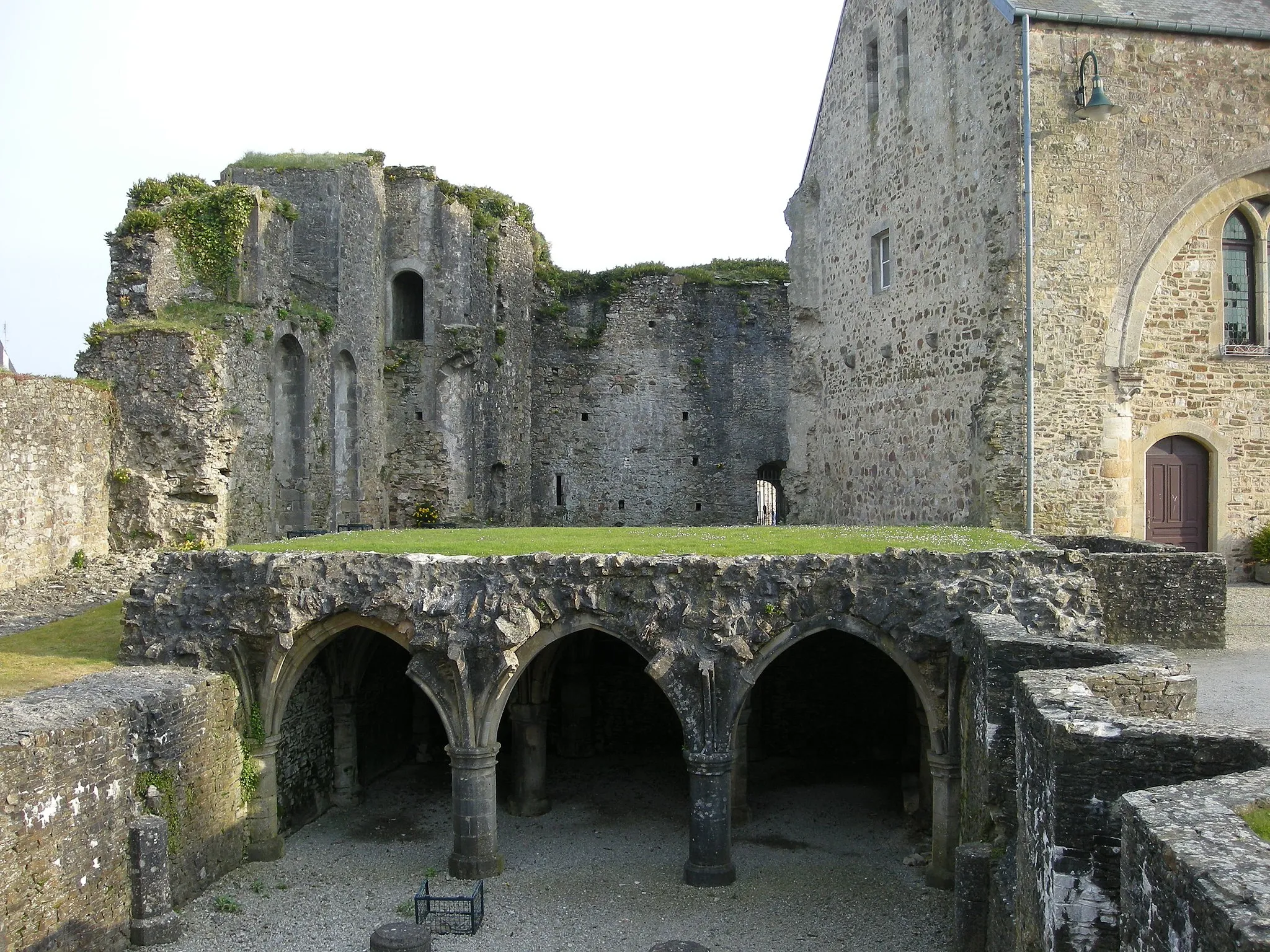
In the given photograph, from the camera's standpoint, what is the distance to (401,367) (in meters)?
24.8

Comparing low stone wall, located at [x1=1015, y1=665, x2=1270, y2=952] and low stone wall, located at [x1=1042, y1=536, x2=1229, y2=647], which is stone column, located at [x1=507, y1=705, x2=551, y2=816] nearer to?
low stone wall, located at [x1=1042, y1=536, x2=1229, y2=647]

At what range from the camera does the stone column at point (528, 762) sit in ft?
49.9

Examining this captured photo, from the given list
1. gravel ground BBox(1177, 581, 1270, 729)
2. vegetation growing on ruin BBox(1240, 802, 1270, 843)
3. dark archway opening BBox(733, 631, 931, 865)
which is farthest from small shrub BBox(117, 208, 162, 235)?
vegetation growing on ruin BBox(1240, 802, 1270, 843)

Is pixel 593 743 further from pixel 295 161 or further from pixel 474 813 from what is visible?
pixel 295 161

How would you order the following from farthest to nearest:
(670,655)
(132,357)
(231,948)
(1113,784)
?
(132,357) → (670,655) → (231,948) → (1113,784)

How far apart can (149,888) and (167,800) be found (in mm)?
902

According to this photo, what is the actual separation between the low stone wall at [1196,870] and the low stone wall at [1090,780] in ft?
1.67

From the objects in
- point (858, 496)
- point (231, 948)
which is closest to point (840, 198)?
point (858, 496)

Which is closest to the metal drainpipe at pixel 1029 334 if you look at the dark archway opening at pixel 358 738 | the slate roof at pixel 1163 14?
the slate roof at pixel 1163 14

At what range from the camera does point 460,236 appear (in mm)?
24953

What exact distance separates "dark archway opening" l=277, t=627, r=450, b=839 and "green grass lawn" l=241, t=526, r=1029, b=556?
175cm

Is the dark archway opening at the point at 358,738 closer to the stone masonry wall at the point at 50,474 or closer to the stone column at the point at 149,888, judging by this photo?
the stone column at the point at 149,888

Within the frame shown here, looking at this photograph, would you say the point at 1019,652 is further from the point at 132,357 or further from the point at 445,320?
the point at 445,320

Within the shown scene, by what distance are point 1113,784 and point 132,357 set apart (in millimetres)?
15373
